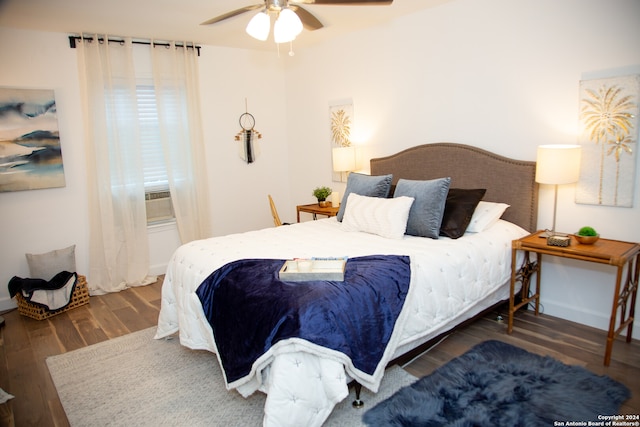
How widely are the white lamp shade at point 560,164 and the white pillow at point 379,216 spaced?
93 cm

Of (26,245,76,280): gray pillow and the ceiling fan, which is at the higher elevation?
the ceiling fan

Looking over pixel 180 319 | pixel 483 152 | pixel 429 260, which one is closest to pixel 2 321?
pixel 180 319

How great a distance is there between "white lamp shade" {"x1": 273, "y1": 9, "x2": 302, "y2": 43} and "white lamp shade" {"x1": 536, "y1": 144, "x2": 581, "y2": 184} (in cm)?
185

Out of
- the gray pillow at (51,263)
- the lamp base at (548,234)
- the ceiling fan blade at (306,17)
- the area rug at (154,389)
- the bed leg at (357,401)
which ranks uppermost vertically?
the ceiling fan blade at (306,17)

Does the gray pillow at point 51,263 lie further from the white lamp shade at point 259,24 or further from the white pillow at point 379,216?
the white lamp shade at point 259,24

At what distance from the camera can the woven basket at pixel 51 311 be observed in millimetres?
3525

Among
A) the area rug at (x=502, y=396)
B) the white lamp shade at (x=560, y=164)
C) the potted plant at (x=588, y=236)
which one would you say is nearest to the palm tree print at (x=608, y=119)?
the white lamp shade at (x=560, y=164)

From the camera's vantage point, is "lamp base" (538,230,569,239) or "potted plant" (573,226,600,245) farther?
"lamp base" (538,230,569,239)

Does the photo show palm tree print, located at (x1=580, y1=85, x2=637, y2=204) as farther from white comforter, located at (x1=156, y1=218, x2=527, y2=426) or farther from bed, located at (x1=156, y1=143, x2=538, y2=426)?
white comforter, located at (x1=156, y1=218, x2=527, y2=426)

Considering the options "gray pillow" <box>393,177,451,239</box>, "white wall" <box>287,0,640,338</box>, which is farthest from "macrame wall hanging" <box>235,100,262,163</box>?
"gray pillow" <box>393,177,451,239</box>

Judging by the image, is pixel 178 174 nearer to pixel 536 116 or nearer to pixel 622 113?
pixel 536 116

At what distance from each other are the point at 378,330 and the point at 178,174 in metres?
3.29

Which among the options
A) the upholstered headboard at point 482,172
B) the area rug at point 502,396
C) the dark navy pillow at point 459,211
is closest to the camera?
the area rug at point 502,396

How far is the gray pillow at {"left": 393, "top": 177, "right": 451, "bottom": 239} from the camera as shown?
3.05m
